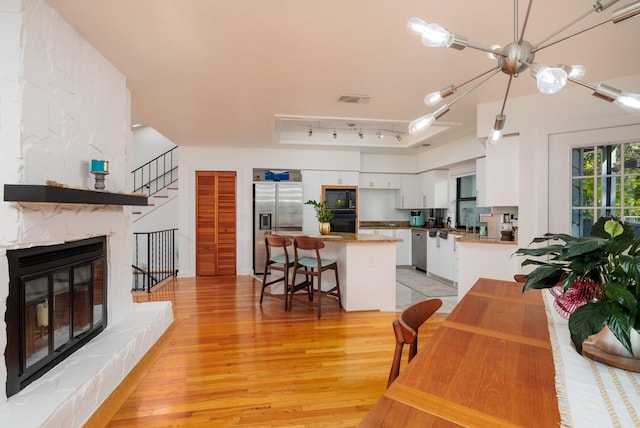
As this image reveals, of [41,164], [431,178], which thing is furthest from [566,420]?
[431,178]

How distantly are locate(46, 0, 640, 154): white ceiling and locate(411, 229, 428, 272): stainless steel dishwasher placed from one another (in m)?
2.79

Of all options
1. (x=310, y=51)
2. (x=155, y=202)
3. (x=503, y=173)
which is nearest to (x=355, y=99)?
(x=310, y=51)

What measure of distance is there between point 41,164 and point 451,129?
179 inches

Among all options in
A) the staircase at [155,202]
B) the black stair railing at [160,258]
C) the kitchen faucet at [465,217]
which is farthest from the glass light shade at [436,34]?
the staircase at [155,202]

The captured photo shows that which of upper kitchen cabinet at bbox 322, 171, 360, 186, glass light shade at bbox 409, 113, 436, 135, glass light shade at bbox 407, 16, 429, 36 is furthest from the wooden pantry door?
glass light shade at bbox 407, 16, 429, 36

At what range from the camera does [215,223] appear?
18.9 ft

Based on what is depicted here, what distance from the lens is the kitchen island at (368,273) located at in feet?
12.1

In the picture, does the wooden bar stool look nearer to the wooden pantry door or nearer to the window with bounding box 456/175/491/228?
the wooden pantry door

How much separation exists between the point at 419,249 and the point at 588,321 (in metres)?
5.45

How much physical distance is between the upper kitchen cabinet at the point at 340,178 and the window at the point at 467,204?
1938 millimetres

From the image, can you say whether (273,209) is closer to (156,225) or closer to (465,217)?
(156,225)

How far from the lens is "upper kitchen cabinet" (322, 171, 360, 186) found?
6133 millimetres

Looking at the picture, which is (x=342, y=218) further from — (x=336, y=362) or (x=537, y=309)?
(x=537, y=309)

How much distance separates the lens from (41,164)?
1746mm
